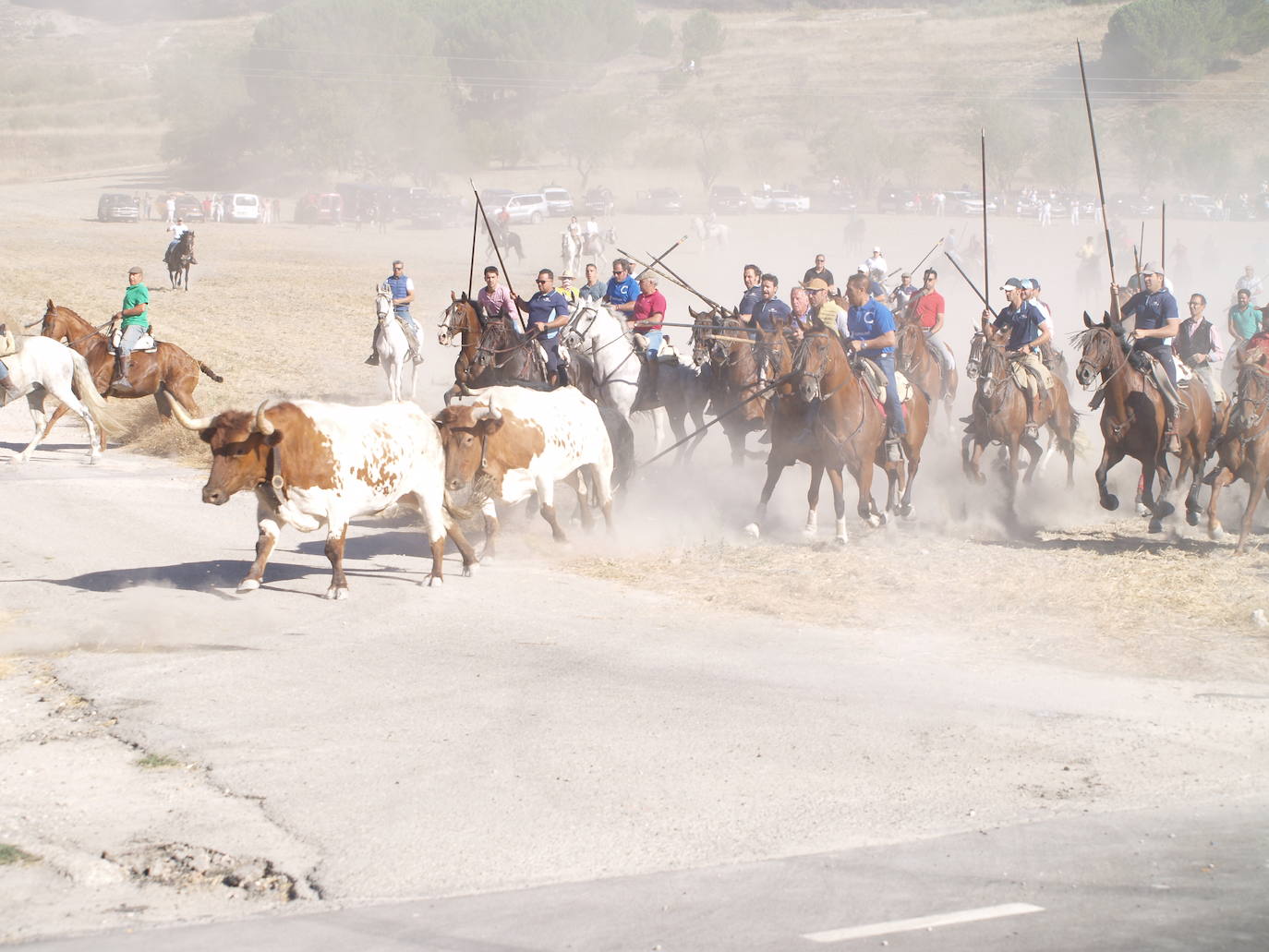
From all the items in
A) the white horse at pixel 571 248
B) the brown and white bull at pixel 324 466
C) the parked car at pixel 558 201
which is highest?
the parked car at pixel 558 201

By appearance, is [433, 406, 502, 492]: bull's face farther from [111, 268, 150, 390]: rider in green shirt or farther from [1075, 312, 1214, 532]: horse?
[111, 268, 150, 390]: rider in green shirt

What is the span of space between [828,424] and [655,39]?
Answer: 4328 inches

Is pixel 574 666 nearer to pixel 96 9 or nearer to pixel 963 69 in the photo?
pixel 963 69

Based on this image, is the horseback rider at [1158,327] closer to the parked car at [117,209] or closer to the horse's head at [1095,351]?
the horse's head at [1095,351]

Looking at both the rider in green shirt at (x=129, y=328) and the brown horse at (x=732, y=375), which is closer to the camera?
the brown horse at (x=732, y=375)

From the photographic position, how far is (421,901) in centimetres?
673

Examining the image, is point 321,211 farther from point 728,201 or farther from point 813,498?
point 813,498

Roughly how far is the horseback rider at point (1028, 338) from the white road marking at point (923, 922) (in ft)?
38.1

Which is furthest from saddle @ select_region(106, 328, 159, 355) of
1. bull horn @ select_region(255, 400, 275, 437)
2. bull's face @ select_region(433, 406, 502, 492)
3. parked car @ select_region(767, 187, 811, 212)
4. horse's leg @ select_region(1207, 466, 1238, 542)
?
parked car @ select_region(767, 187, 811, 212)

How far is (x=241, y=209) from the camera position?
72438mm

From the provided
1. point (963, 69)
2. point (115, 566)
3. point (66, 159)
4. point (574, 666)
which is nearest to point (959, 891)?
point (574, 666)

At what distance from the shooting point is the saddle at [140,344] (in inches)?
842

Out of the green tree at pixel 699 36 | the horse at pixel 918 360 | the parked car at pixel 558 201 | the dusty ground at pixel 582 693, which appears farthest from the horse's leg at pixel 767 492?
the green tree at pixel 699 36

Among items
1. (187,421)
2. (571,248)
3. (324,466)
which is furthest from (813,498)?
(571,248)
